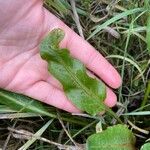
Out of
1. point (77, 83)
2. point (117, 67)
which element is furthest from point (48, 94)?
point (117, 67)

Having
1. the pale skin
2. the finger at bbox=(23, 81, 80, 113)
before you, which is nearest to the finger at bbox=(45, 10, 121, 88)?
the pale skin

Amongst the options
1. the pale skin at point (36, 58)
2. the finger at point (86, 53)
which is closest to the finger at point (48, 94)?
the pale skin at point (36, 58)

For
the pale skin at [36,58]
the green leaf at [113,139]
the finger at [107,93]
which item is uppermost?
the pale skin at [36,58]

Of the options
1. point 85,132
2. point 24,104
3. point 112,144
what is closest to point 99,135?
point 112,144

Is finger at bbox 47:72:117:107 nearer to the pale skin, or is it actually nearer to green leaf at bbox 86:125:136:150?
the pale skin

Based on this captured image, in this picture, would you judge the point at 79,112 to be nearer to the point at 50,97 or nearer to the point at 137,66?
the point at 50,97

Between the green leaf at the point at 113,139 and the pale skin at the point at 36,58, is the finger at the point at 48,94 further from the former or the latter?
the green leaf at the point at 113,139
